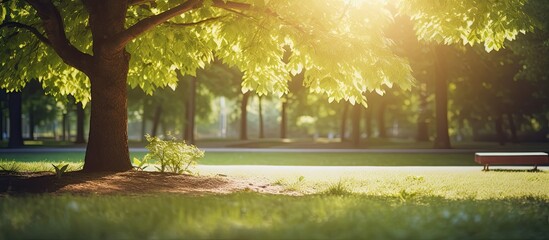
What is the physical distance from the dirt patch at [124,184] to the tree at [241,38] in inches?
47.6

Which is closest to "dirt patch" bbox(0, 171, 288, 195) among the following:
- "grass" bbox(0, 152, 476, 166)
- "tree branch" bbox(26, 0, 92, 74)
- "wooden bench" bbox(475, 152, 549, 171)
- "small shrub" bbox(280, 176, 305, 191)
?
"small shrub" bbox(280, 176, 305, 191)

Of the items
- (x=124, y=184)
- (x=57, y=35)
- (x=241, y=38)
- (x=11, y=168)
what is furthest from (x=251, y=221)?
(x=11, y=168)

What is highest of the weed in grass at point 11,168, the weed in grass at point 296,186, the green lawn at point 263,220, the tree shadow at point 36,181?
the weed in grass at point 11,168

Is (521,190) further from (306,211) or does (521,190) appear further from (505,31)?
(306,211)

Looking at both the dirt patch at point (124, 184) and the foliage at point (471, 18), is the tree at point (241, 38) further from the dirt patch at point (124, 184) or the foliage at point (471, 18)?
the dirt patch at point (124, 184)

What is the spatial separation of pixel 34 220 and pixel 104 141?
6.69 meters

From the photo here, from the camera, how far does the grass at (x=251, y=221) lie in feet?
18.4

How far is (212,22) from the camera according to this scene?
547 inches

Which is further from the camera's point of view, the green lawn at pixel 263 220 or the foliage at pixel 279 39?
the foliage at pixel 279 39

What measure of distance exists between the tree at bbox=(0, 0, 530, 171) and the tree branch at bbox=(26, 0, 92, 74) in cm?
2

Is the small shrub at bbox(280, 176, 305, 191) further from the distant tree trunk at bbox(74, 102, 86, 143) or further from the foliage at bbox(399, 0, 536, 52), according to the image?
the distant tree trunk at bbox(74, 102, 86, 143)

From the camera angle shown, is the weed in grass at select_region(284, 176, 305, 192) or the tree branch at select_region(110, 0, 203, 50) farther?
the tree branch at select_region(110, 0, 203, 50)

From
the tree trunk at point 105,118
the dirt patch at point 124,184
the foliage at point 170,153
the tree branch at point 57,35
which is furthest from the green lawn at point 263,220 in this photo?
the tree branch at point 57,35

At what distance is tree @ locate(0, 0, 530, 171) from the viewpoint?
11977mm
